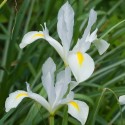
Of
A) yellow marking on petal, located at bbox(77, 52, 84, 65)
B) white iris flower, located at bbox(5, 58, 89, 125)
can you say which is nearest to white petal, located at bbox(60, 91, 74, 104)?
white iris flower, located at bbox(5, 58, 89, 125)

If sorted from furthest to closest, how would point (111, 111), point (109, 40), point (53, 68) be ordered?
point (109, 40)
point (111, 111)
point (53, 68)

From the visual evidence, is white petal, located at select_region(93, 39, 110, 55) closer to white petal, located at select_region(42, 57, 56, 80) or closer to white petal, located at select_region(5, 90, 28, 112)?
white petal, located at select_region(42, 57, 56, 80)

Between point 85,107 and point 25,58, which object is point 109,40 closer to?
point 25,58

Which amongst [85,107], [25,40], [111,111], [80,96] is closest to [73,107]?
[85,107]

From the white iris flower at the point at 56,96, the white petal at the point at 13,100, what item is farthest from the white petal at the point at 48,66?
the white petal at the point at 13,100

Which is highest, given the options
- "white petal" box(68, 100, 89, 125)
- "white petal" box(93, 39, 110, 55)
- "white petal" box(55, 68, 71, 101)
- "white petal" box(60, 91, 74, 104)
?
"white petal" box(93, 39, 110, 55)

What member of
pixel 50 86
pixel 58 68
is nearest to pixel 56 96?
pixel 50 86
